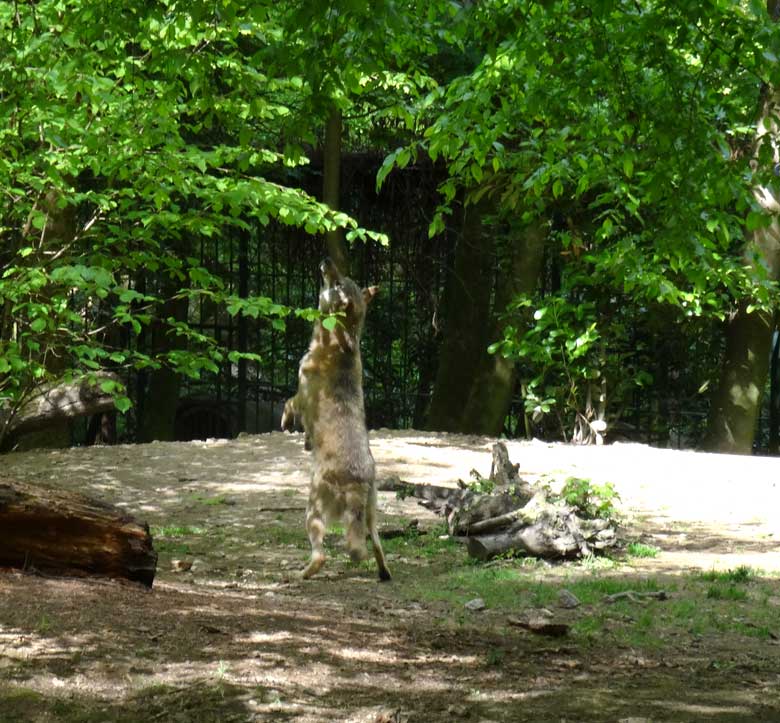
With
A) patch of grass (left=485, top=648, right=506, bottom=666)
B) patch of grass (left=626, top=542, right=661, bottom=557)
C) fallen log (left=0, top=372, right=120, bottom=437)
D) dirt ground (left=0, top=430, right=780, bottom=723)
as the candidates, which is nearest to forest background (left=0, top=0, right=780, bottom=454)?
fallen log (left=0, top=372, right=120, bottom=437)

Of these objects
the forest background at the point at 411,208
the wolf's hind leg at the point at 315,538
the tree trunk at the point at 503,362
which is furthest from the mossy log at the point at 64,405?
the tree trunk at the point at 503,362

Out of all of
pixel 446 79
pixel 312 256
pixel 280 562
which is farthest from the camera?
pixel 312 256

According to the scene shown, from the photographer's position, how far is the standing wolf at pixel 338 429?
7996 millimetres

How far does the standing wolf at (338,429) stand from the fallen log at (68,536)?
5.61 ft

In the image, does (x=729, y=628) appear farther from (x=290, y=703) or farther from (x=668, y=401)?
(x=668, y=401)

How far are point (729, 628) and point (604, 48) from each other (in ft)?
10.4

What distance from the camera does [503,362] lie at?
15.7 metres

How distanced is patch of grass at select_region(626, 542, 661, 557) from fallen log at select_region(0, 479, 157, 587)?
3.72 m

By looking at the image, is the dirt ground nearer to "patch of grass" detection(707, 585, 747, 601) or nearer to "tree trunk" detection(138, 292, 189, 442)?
"patch of grass" detection(707, 585, 747, 601)

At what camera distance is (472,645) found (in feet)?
19.6

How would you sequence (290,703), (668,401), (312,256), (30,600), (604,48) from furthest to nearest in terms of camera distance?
1. (312,256)
2. (668,401)
3. (604,48)
4. (30,600)
5. (290,703)

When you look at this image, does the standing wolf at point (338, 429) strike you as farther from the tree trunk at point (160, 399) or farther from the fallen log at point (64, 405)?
the tree trunk at point (160, 399)

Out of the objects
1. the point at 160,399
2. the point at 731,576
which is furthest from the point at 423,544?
the point at 160,399

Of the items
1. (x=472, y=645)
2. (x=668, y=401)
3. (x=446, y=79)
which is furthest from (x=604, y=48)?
(x=668, y=401)
